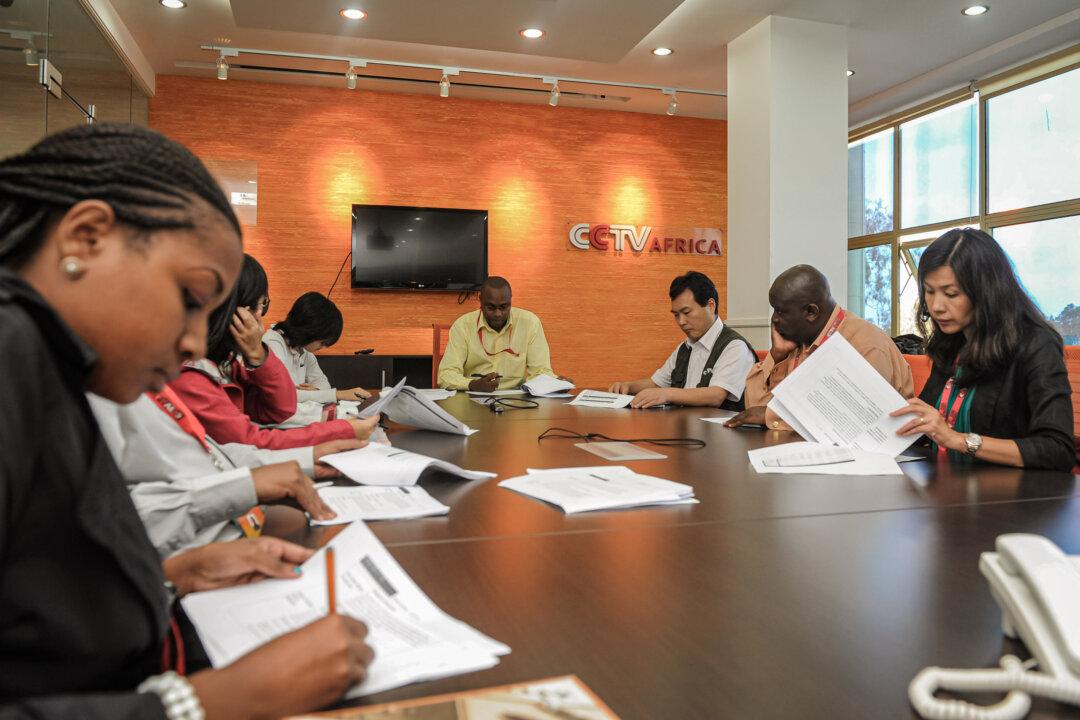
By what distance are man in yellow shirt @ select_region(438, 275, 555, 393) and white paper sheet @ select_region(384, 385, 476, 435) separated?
2.03 m

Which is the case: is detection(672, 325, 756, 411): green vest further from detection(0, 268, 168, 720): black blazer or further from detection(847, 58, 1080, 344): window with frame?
detection(0, 268, 168, 720): black blazer

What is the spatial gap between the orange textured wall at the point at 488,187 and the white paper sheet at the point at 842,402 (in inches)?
207

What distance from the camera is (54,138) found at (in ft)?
1.99

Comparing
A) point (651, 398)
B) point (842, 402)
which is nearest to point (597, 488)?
point (842, 402)

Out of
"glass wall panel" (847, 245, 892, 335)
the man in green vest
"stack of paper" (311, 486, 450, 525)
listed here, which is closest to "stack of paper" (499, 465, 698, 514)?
"stack of paper" (311, 486, 450, 525)

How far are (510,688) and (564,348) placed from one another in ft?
22.7

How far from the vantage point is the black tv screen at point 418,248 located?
22.9ft

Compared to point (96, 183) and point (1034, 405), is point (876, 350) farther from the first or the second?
point (96, 183)

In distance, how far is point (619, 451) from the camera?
6.78 ft

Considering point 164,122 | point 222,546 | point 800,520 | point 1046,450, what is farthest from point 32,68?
point 1046,450

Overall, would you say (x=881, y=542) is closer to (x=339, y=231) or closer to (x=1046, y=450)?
(x=1046, y=450)

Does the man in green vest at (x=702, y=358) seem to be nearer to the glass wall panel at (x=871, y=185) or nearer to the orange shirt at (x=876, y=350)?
the orange shirt at (x=876, y=350)

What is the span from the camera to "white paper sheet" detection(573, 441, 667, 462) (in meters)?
1.98

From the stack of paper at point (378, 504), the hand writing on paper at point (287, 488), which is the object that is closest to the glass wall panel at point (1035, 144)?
the stack of paper at point (378, 504)
